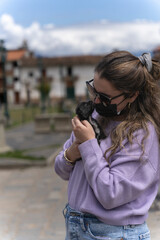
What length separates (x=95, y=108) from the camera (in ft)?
4.50

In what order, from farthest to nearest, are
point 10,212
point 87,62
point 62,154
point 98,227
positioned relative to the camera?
point 87,62
point 10,212
point 62,154
point 98,227

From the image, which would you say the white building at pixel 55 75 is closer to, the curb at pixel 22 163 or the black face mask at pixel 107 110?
the curb at pixel 22 163

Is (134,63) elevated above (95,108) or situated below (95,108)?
above

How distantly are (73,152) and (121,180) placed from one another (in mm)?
244

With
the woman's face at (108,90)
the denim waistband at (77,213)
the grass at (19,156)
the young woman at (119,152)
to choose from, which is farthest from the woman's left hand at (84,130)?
the grass at (19,156)

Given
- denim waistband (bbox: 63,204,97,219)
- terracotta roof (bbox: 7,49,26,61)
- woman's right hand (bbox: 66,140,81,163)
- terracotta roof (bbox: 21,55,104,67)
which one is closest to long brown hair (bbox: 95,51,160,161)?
woman's right hand (bbox: 66,140,81,163)

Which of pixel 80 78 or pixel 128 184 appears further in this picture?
pixel 80 78

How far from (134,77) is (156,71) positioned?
0.14 meters

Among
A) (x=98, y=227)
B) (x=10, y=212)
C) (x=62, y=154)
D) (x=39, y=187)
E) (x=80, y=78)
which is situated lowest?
(x=80, y=78)

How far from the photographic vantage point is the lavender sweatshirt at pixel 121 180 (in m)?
1.26

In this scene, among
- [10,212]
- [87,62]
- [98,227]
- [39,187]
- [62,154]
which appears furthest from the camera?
[87,62]

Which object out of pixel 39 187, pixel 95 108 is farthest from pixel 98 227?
pixel 39 187

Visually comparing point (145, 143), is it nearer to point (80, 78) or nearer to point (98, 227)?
point (98, 227)

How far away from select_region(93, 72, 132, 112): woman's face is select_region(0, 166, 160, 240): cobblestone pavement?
246 centimetres
